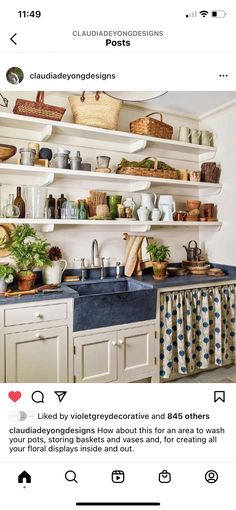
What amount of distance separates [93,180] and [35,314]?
3.17 feet

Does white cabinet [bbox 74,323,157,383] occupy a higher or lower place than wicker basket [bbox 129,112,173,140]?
lower

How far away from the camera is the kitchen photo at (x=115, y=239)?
1.52 meters

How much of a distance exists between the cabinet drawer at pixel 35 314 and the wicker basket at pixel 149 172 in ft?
3.08

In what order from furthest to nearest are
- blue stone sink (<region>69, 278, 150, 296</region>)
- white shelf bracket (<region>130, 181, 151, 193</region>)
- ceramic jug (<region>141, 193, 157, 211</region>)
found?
ceramic jug (<region>141, 193, 157, 211</region>)
white shelf bracket (<region>130, 181, 151, 193</region>)
blue stone sink (<region>69, 278, 150, 296</region>)
